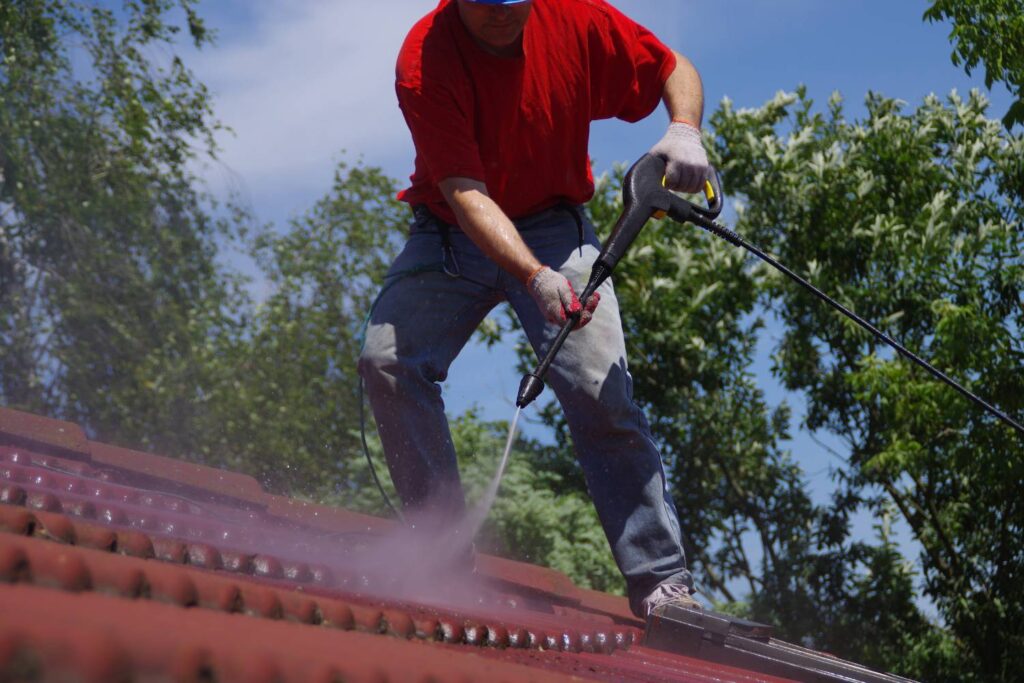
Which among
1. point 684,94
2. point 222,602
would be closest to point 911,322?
point 684,94

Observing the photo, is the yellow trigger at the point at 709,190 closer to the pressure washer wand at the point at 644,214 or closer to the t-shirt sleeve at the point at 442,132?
the pressure washer wand at the point at 644,214

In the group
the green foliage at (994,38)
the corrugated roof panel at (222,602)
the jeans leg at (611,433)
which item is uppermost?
the green foliage at (994,38)

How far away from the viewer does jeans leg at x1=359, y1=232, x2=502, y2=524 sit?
3.24 m

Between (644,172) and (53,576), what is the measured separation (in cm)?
232

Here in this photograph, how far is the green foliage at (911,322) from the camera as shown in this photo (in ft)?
25.6

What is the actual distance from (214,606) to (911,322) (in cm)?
867

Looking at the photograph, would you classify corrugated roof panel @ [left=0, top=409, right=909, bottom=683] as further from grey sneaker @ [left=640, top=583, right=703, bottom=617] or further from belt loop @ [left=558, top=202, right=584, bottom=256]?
belt loop @ [left=558, top=202, right=584, bottom=256]

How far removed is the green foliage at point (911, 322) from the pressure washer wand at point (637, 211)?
4.85 meters

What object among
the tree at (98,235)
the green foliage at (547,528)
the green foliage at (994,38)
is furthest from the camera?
the tree at (98,235)

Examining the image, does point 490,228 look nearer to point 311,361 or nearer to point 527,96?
point 527,96

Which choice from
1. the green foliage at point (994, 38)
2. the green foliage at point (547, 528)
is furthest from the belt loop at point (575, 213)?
the green foliage at point (547, 528)

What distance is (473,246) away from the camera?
3.32 metres

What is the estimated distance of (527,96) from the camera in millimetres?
3145

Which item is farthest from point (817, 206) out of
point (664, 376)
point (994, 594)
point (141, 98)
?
point (141, 98)
